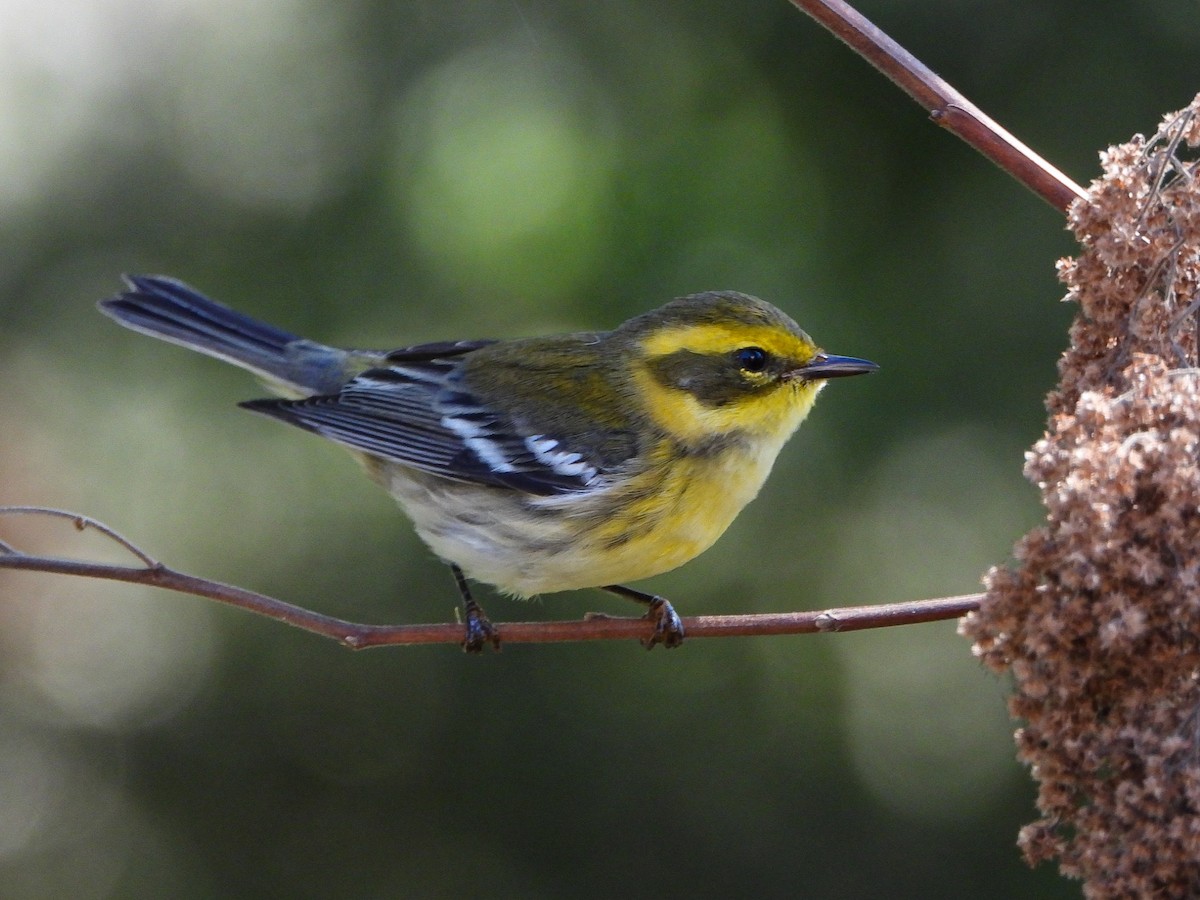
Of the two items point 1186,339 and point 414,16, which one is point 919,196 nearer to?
point 414,16

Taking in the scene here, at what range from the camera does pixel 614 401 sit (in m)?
3.68

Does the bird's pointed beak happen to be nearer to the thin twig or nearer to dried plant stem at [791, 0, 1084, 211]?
dried plant stem at [791, 0, 1084, 211]

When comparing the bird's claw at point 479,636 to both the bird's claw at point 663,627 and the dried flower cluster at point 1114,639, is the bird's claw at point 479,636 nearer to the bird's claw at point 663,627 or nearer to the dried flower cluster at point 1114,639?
the bird's claw at point 663,627

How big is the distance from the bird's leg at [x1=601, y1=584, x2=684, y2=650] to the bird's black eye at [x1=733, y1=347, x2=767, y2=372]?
631 mm

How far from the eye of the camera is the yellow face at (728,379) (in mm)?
3342

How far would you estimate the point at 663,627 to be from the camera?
3117mm

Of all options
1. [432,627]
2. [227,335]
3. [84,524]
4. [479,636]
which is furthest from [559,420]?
[84,524]

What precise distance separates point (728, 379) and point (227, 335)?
4.84 feet

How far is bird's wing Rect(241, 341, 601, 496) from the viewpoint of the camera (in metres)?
3.54

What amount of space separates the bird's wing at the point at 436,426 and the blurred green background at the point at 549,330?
0.30 meters

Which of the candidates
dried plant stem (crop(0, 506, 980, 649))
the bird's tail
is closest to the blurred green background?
the bird's tail

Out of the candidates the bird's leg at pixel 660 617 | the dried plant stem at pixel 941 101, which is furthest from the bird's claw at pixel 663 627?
the dried plant stem at pixel 941 101

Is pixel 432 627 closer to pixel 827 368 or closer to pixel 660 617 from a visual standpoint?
pixel 660 617

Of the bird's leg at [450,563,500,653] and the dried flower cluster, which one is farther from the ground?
the bird's leg at [450,563,500,653]
